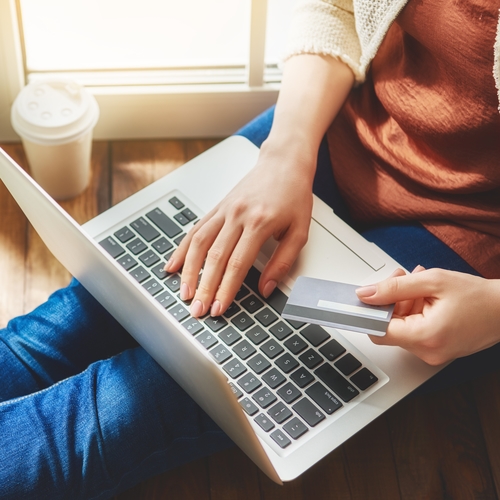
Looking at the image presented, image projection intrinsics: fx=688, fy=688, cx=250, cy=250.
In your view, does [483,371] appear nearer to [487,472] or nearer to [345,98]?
[487,472]

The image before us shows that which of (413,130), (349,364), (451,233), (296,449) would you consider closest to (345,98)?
(413,130)

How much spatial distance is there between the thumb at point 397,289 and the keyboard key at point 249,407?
0.56ft

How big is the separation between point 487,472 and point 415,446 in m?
0.12

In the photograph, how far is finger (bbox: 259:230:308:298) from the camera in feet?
2.74

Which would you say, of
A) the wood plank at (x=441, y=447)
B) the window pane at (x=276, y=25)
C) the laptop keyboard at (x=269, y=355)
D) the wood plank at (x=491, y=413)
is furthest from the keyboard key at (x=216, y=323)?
the window pane at (x=276, y=25)

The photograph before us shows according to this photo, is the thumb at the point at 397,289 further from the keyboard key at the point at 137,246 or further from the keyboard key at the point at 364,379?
the keyboard key at the point at 137,246

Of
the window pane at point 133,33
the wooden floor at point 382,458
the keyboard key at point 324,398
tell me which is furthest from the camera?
the window pane at point 133,33

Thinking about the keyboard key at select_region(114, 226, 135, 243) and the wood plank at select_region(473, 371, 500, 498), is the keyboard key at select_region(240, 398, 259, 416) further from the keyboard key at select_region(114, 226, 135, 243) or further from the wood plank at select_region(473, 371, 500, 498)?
the wood plank at select_region(473, 371, 500, 498)

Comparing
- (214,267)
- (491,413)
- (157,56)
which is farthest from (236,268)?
(157,56)

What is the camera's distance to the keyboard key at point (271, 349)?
812mm

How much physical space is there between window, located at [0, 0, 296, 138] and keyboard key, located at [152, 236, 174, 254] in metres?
0.55

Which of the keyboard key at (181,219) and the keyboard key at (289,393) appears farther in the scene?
the keyboard key at (181,219)

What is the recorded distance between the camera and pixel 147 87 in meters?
1.36

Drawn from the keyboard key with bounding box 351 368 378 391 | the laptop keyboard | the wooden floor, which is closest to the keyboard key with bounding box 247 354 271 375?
the laptop keyboard
